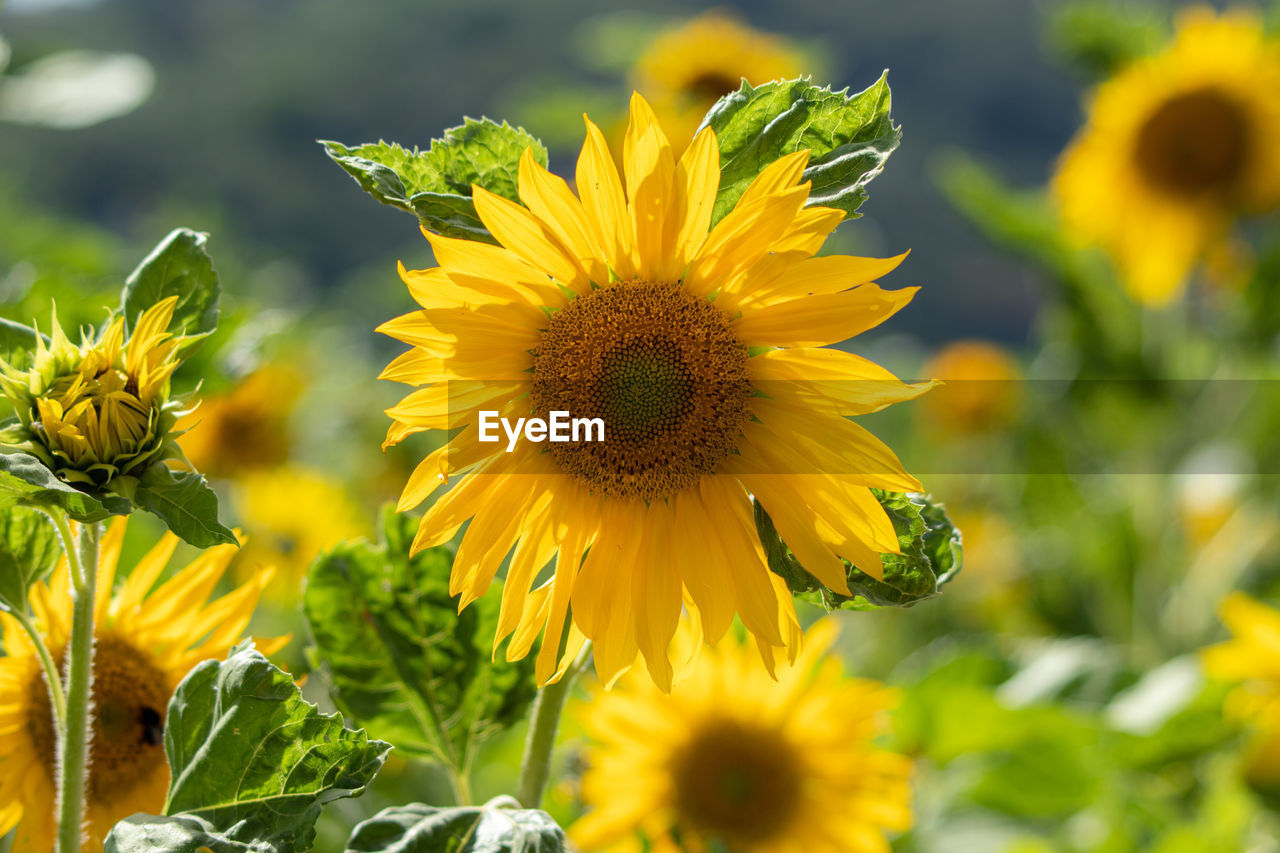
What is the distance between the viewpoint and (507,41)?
6.71m

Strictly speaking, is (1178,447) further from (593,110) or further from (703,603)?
(703,603)

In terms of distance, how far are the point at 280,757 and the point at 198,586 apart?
199mm

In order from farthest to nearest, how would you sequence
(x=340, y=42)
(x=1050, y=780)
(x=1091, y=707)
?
(x=340, y=42) → (x=1091, y=707) → (x=1050, y=780)

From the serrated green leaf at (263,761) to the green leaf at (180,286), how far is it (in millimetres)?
174

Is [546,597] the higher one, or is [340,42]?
[340,42]

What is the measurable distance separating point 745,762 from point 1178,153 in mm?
1488

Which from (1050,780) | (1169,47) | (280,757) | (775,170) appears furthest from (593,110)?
(280,757)

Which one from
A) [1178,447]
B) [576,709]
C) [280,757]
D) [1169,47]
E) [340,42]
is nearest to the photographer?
[280,757]

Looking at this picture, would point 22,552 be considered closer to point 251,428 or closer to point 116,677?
point 116,677

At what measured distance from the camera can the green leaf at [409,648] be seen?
1.95ft

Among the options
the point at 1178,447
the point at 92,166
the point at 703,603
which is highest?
the point at 92,166

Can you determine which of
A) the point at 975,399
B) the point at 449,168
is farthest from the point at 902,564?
the point at 975,399

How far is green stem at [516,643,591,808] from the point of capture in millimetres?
539

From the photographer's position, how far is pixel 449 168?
511 millimetres
